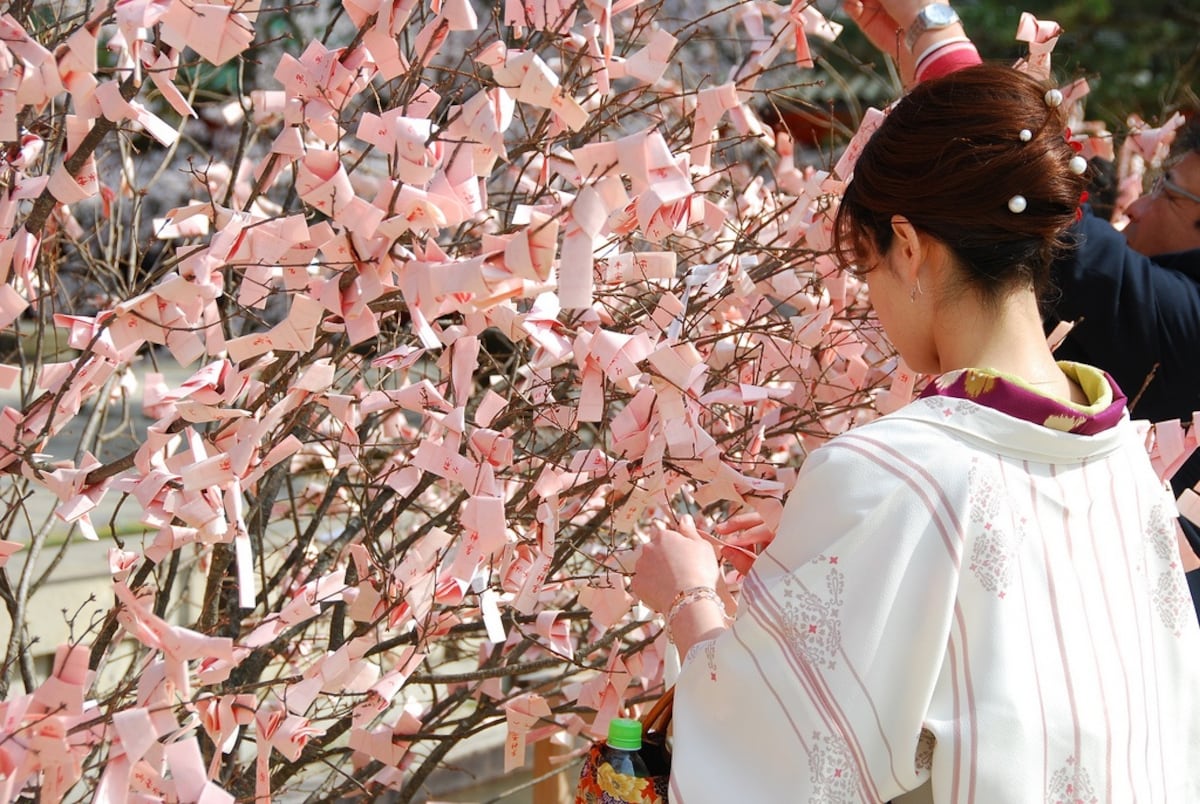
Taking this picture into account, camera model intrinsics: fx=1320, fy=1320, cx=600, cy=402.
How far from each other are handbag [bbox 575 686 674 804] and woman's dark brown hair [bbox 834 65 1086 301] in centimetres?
59

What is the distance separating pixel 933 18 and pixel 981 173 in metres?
0.69

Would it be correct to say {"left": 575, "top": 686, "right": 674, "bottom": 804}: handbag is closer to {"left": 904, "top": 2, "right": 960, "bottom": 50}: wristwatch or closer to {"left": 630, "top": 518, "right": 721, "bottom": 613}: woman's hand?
{"left": 630, "top": 518, "right": 721, "bottom": 613}: woman's hand

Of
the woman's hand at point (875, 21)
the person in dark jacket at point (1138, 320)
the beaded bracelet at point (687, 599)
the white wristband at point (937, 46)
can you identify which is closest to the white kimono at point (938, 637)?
the beaded bracelet at point (687, 599)

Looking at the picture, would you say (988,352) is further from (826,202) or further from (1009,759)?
(826,202)

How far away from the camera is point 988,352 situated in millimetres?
1380

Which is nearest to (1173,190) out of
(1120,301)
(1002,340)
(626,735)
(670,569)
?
(1120,301)

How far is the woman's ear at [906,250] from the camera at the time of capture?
1.39 meters

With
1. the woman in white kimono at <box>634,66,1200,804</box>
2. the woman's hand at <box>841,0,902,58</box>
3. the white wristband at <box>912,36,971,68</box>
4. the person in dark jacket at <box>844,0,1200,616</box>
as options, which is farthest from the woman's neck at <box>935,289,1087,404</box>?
the woman's hand at <box>841,0,902,58</box>

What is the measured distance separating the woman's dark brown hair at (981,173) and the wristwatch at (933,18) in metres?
0.54

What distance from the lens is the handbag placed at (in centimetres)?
140

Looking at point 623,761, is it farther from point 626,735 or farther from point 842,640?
point 842,640

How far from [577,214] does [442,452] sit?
0.60 meters

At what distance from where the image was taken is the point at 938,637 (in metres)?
1.25

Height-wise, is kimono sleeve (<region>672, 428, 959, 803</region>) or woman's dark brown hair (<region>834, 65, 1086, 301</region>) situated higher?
woman's dark brown hair (<region>834, 65, 1086, 301</region>)
